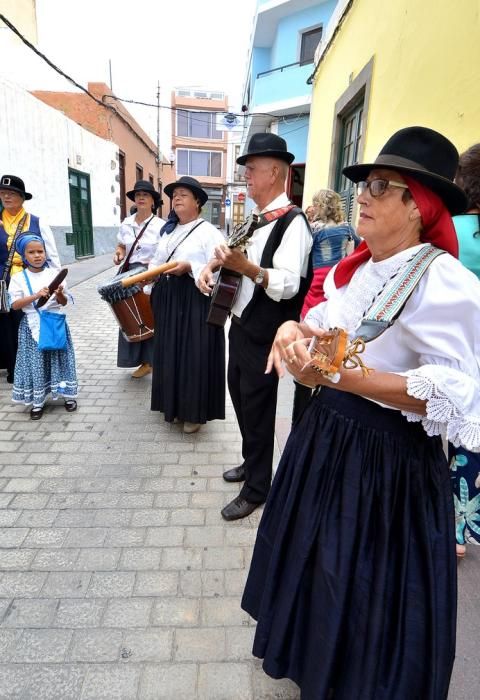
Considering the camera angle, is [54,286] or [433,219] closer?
[433,219]

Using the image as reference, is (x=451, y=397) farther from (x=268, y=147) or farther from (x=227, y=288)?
(x=268, y=147)

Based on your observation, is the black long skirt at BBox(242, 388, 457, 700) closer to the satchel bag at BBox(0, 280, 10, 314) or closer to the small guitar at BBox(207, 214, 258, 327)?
the small guitar at BBox(207, 214, 258, 327)

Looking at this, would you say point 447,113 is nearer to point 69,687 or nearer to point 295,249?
point 295,249

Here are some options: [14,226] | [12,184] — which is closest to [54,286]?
[14,226]

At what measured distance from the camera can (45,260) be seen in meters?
3.77

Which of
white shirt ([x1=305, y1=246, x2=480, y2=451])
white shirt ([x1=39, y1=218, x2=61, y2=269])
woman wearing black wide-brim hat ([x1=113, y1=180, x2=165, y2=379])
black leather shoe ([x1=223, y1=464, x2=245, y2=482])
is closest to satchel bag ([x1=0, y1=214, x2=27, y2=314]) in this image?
white shirt ([x1=39, y1=218, x2=61, y2=269])

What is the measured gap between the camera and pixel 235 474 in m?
3.08

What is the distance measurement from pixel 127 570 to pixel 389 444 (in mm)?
1646

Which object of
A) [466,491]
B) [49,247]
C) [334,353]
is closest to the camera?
[334,353]

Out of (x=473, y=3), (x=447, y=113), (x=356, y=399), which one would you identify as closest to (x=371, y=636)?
(x=356, y=399)

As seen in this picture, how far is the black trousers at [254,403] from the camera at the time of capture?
245 centimetres

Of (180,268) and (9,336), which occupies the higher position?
(180,268)

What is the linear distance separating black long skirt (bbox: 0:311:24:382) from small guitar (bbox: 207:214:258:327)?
2899mm

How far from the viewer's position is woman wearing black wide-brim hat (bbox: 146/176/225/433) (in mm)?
3427
